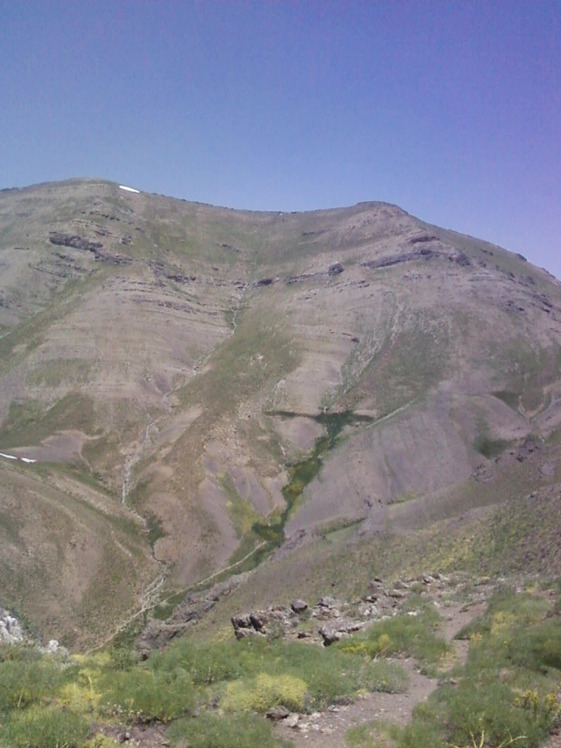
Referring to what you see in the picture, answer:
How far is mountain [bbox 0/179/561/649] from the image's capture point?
4756 centimetres

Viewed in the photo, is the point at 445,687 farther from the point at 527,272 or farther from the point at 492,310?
the point at 527,272

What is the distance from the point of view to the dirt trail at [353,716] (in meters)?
10.7

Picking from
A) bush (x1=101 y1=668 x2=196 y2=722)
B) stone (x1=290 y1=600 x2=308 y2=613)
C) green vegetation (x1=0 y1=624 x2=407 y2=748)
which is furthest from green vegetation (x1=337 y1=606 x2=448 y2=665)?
stone (x1=290 y1=600 x2=308 y2=613)

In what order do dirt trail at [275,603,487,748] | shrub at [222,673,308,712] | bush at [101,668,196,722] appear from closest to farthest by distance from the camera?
1. dirt trail at [275,603,487,748]
2. bush at [101,668,196,722]
3. shrub at [222,673,308,712]

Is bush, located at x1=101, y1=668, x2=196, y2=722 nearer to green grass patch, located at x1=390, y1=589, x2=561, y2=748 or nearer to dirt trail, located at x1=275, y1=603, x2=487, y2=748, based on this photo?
dirt trail, located at x1=275, y1=603, x2=487, y2=748

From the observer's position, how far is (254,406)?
85.0 meters

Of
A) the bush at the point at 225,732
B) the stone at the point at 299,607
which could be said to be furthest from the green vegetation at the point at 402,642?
the stone at the point at 299,607

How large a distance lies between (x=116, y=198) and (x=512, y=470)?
118 meters

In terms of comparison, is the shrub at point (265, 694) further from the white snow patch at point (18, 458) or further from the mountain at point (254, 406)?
the white snow patch at point (18, 458)

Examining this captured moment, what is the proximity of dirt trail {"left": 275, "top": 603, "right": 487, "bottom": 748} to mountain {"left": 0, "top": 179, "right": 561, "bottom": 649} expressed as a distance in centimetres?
1645

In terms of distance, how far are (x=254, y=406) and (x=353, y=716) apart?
241 feet

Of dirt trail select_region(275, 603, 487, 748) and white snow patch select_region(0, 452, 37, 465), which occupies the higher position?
dirt trail select_region(275, 603, 487, 748)

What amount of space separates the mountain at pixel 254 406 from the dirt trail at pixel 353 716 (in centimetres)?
1645

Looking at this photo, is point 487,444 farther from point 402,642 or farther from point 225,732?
point 225,732
